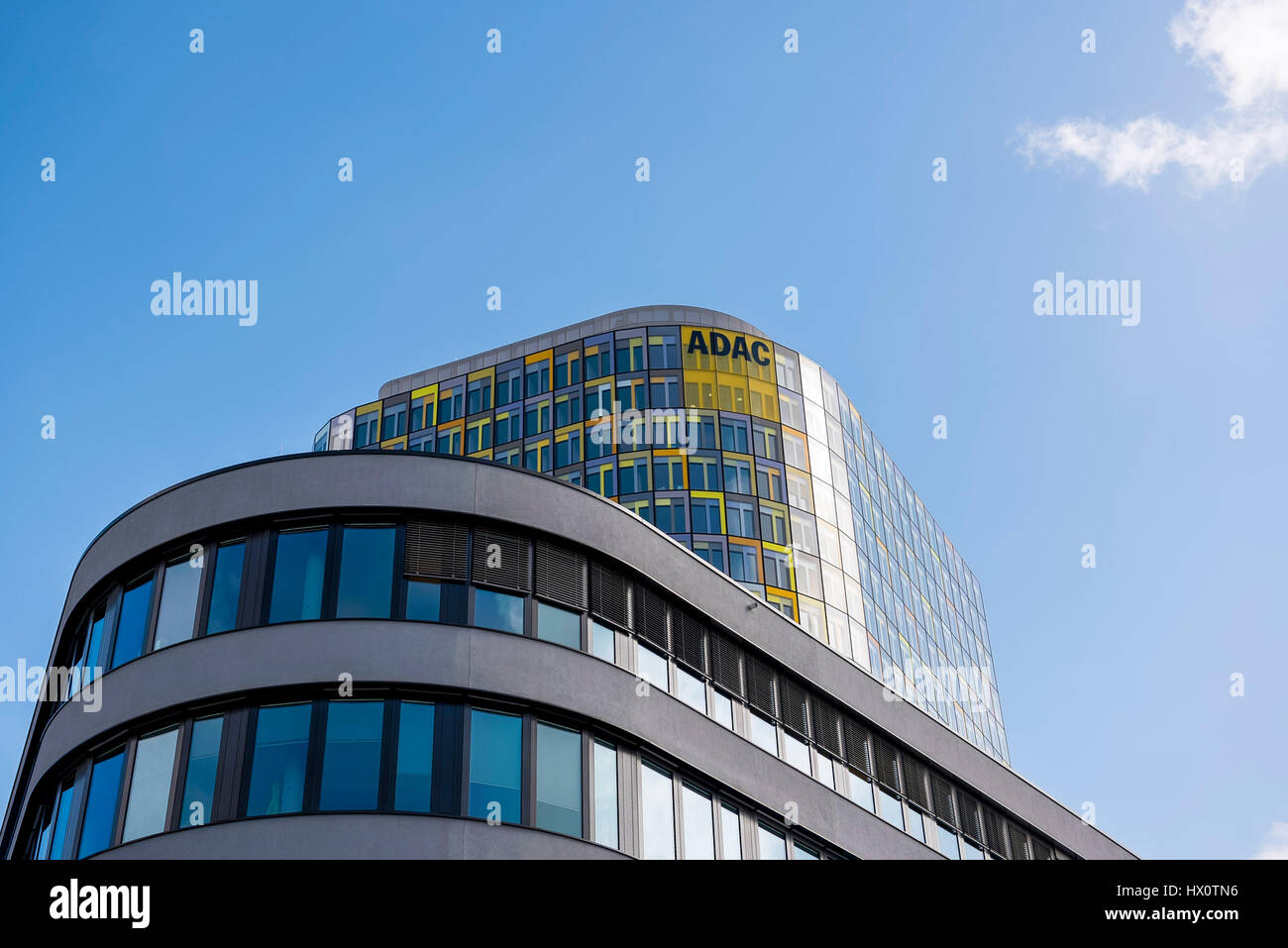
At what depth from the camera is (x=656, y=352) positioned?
69.2m

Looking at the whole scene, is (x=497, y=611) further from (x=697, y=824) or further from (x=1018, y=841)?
(x=1018, y=841)

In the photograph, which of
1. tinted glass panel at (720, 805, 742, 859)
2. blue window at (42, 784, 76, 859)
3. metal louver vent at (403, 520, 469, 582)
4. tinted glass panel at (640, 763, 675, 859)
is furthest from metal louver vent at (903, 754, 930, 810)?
blue window at (42, 784, 76, 859)

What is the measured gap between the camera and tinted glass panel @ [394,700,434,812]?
2255 cm

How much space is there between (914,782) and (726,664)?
753cm

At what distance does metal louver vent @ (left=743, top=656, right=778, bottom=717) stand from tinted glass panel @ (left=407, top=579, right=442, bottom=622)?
814cm

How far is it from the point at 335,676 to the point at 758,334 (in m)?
50.6

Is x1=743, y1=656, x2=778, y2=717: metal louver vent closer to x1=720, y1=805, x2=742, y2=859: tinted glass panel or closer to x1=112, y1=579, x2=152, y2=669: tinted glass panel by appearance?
x1=720, y1=805, x2=742, y2=859: tinted glass panel

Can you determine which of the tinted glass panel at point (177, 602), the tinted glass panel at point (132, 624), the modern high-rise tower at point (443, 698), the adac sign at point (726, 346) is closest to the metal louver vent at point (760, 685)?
the modern high-rise tower at point (443, 698)

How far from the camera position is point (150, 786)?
2327 cm

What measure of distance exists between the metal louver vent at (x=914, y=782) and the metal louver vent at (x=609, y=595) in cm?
1029

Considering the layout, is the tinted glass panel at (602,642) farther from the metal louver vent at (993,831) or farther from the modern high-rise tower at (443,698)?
the metal louver vent at (993,831)

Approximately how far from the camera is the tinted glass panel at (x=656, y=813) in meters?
25.0

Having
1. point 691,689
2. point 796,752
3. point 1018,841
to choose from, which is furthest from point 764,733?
point 1018,841
